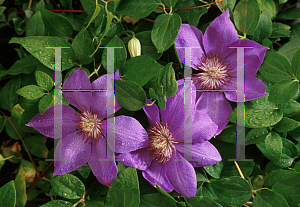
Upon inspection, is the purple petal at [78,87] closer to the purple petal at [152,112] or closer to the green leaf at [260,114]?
the purple petal at [152,112]

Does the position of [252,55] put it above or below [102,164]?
above

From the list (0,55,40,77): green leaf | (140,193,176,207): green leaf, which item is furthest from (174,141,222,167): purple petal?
(0,55,40,77): green leaf

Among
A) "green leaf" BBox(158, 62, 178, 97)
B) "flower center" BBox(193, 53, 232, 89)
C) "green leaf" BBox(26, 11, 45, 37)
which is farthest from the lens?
"green leaf" BBox(26, 11, 45, 37)

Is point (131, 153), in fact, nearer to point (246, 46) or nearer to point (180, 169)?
point (180, 169)

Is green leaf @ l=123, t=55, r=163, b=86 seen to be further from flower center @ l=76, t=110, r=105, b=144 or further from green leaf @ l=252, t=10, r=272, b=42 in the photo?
green leaf @ l=252, t=10, r=272, b=42

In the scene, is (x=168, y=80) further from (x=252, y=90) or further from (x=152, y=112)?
(x=252, y=90)

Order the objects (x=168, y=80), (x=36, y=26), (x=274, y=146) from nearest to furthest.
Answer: (x=168, y=80) → (x=274, y=146) → (x=36, y=26)

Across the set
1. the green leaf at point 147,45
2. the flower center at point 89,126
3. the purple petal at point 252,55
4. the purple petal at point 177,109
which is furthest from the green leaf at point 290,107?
the flower center at point 89,126

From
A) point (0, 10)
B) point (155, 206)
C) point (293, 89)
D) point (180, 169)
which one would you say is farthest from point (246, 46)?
point (0, 10)

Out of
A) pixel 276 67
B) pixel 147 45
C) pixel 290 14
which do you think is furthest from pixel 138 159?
pixel 290 14
